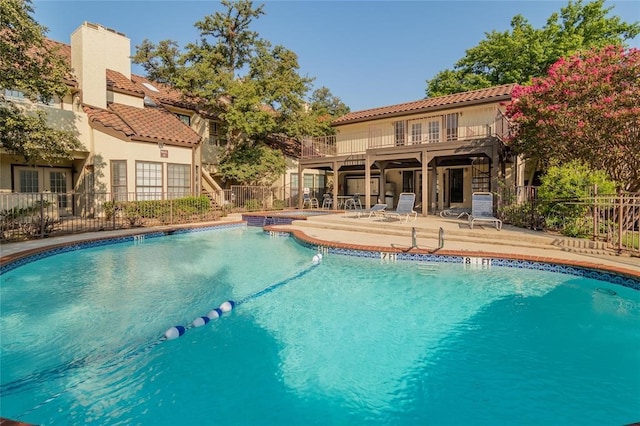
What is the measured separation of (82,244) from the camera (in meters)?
10.6

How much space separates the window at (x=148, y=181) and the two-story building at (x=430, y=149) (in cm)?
828

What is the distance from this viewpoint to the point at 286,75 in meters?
21.3

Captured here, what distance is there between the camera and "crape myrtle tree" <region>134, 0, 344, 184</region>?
1983cm

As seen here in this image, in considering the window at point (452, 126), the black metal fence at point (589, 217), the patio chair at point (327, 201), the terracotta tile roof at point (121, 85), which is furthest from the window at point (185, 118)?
the black metal fence at point (589, 217)

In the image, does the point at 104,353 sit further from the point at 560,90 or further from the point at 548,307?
the point at 560,90

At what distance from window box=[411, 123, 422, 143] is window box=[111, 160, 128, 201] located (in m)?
14.8

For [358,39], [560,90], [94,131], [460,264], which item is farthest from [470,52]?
[94,131]

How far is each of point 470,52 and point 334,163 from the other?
1731 centimetres

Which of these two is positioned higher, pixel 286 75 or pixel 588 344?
pixel 286 75

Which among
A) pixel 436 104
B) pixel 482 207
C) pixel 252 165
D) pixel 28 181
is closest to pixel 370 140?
pixel 436 104

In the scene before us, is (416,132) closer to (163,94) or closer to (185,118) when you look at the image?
(185,118)

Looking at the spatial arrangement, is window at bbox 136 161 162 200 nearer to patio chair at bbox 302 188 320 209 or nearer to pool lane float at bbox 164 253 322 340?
patio chair at bbox 302 188 320 209

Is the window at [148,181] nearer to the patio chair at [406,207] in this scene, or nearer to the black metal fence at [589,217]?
the patio chair at [406,207]

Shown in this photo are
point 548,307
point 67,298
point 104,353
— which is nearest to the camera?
point 104,353
